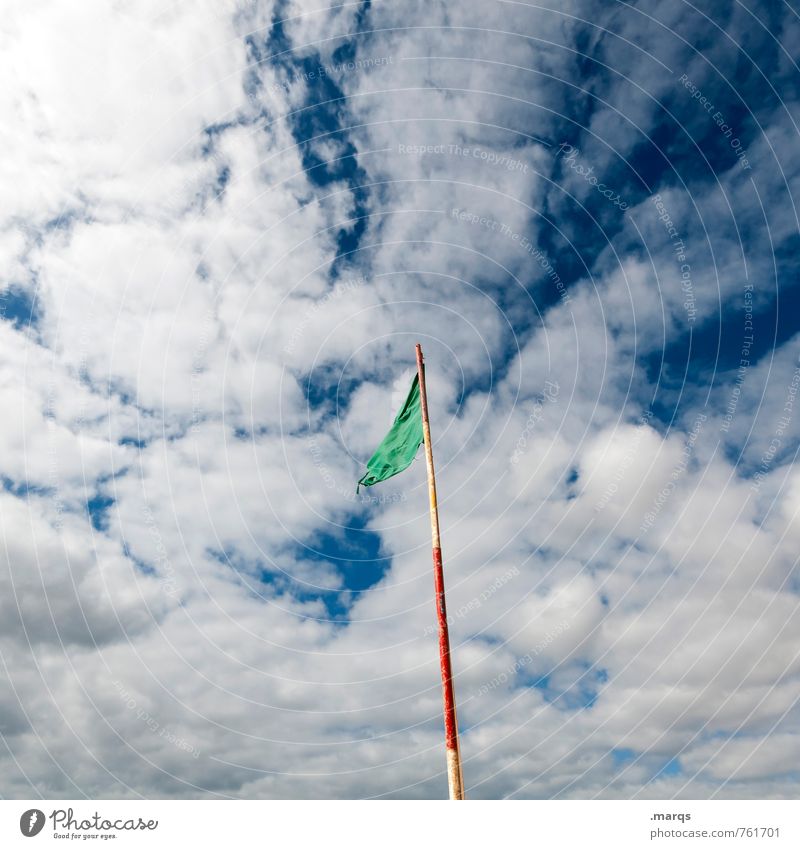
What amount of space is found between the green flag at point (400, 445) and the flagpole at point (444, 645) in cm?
121

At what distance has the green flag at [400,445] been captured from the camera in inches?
860

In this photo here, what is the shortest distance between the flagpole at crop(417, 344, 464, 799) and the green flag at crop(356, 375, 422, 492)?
1207 mm
